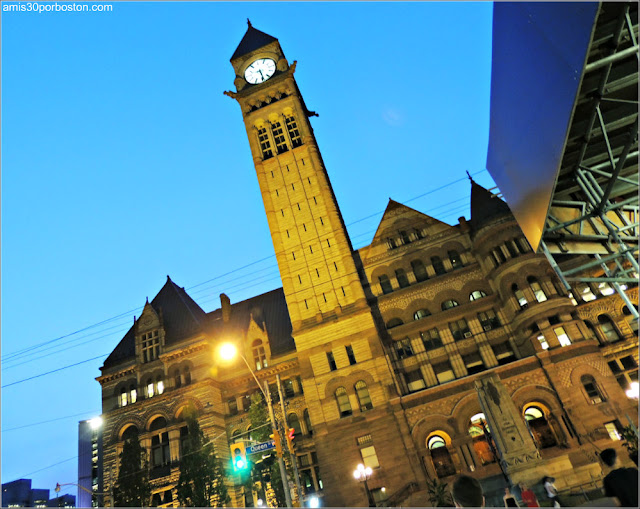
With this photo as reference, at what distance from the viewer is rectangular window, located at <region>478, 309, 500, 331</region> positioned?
36.5m

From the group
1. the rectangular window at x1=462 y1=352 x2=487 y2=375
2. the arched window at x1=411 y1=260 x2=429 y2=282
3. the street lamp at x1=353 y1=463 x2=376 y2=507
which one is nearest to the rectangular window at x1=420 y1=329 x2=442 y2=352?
the rectangular window at x1=462 y1=352 x2=487 y2=375

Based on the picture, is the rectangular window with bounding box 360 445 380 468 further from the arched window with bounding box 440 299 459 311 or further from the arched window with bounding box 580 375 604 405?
the arched window with bounding box 580 375 604 405

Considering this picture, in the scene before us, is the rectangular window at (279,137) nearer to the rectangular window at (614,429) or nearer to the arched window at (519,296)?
the arched window at (519,296)

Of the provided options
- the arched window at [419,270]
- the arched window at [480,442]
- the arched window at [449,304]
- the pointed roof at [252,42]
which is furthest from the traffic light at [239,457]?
the pointed roof at [252,42]

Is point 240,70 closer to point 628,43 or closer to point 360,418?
point 360,418

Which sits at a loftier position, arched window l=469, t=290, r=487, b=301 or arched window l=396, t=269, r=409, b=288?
arched window l=396, t=269, r=409, b=288

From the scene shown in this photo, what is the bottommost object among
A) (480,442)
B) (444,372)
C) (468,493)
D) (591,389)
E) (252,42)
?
(468,493)

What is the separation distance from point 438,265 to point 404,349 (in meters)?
8.20

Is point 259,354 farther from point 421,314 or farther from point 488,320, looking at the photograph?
point 488,320

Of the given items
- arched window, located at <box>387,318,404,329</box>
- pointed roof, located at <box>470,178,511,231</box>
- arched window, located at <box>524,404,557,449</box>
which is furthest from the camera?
arched window, located at <box>387,318,404,329</box>

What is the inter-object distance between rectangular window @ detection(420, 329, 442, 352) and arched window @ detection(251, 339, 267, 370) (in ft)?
50.5

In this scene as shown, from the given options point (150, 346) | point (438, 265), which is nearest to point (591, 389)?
point (438, 265)

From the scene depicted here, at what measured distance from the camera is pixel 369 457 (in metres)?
33.5

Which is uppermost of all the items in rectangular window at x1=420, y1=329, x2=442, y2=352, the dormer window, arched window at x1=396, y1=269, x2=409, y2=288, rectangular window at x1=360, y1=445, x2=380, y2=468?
the dormer window
